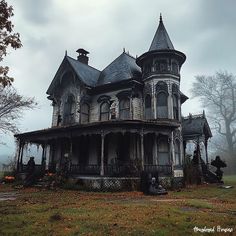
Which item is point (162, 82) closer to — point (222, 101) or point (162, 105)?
point (162, 105)

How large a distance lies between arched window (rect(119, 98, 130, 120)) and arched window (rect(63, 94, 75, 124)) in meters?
5.15

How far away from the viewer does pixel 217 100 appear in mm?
46125

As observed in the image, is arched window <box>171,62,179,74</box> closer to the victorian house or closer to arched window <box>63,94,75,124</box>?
the victorian house

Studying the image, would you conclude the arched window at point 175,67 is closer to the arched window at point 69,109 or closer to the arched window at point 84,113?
the arched window at point 84,113

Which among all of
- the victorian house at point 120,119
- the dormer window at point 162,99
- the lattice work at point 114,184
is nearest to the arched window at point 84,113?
the victorian house at point 120,119

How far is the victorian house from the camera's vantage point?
19739 millimetres

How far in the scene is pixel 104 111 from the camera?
2511 cm

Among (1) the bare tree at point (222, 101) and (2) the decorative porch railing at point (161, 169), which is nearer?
(2) the decorative porch railing at point (161, 169)

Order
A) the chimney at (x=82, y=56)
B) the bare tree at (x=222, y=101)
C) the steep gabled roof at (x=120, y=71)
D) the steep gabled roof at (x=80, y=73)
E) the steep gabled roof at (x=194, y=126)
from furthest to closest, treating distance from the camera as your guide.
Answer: the bare tree at (x=222, y=101), the chimney at (x=82, y=56), the steep gabled roof at (x=80, y=73), the steep gabled roof at (x=120, y=71), the steep gabled roof at (x=194, y=126)

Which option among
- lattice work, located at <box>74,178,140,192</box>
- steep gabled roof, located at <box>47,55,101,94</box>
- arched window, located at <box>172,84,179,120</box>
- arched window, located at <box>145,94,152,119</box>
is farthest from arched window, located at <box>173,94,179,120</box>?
steep gabled roof, located at <box>47,55,101,94</box>

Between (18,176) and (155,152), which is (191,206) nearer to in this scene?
(155,152)

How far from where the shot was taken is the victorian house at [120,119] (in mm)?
19739

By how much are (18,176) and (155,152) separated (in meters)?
13.0

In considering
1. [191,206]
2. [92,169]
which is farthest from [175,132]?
[191,206]
